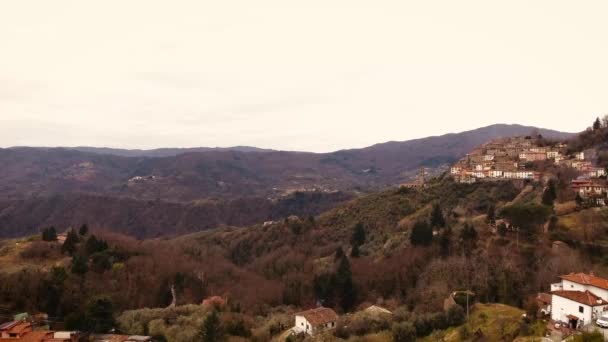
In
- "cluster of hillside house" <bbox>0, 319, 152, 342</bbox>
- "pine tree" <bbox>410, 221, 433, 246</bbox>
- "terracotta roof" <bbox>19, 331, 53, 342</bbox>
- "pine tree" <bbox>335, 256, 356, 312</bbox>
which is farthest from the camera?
"pine tree" <bbox>410, 221, 433, 246</bbox>

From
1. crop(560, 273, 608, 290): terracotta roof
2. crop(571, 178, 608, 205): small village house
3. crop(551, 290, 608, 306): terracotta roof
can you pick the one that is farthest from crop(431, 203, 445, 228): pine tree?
crop(551, 290, 608, 306): terracotta roof

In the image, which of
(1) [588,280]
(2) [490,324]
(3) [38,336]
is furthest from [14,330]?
(1) [588,280]

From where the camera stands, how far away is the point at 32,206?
173 m

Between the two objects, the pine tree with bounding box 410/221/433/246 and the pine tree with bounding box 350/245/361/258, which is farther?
the pine tree with bounding box 350/245/361/258

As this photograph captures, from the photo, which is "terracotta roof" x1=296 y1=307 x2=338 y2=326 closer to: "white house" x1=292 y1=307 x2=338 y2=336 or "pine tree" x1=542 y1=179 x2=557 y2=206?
"white house" x1=292 y1=307 x2=338 y2=336

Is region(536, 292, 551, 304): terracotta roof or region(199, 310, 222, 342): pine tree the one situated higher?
region(536, 292, 551, 304): terracotta roof

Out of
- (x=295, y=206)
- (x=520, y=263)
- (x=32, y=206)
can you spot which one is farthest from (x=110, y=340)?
(x=32, y=206)

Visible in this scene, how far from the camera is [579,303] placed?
989 inches

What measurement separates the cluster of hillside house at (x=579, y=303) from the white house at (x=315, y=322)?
13.5 metres

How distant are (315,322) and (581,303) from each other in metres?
16.0

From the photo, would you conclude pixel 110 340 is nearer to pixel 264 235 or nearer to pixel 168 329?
pixel 168 329

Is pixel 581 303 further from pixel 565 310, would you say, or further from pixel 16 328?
pixel 16 328

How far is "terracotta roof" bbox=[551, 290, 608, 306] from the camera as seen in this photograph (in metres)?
25.1

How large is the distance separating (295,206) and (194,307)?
129m
